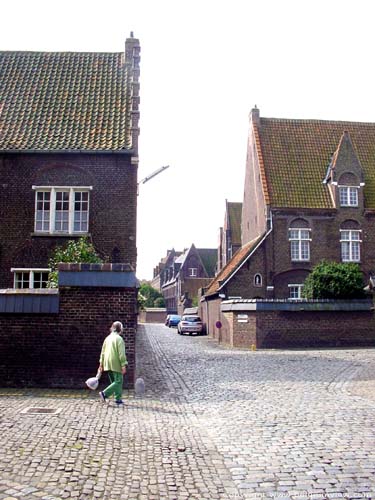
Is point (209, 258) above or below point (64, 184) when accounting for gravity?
above

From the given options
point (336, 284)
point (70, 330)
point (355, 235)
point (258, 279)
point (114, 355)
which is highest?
point (355, 235)

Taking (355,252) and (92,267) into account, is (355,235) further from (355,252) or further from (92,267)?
(92,267)

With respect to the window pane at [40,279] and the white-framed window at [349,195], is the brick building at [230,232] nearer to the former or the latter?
the white-framed window at [349,195]

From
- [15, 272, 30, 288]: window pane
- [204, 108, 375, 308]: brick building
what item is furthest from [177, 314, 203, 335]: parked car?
[15, 272, 30, 288]: window pane

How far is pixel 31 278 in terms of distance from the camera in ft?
66.9

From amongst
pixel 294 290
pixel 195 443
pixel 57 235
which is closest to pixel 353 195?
pixel 294 290

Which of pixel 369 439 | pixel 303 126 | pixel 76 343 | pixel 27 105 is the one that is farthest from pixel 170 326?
pixel 369 439

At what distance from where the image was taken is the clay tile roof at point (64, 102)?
20.8m

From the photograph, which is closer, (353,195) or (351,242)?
(351,242)

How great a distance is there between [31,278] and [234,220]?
42.8m

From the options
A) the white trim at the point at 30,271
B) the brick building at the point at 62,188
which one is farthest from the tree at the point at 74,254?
the white trim at the point at 30,271

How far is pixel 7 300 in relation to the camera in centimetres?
1277

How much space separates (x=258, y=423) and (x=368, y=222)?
1115 inches

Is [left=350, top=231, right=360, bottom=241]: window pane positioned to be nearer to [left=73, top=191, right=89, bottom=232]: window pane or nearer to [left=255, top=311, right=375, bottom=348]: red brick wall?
[left=255, top=311, right=375, bottom=348]: red brick wall
